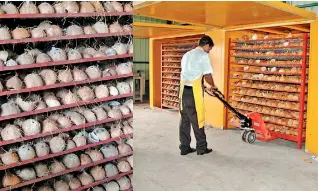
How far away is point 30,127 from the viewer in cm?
206

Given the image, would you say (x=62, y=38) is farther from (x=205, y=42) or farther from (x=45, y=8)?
(x=205, y=42)

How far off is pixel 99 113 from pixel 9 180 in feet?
2.45

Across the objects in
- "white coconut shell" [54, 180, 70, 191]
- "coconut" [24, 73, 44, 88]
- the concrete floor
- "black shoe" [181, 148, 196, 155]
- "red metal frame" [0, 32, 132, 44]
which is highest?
"red metal frame" [0, 32, 132, 44]

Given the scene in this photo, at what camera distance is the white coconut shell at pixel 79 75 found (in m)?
2.16

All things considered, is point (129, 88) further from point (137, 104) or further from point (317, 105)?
point (137, 104)

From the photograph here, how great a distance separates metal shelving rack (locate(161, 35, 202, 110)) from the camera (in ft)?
19.8

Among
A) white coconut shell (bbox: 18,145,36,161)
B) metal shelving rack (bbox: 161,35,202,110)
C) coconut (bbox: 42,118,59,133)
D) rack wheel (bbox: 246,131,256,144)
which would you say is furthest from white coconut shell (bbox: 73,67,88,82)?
metal shelving rack (bbox: 161,35,202,110)

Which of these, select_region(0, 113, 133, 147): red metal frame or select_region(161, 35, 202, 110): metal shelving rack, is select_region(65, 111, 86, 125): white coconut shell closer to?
select_region(0, 113, 133, 147): red metal frame

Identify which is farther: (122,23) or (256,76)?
(256,76)

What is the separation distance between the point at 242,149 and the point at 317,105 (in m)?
0.99

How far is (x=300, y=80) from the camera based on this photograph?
3734mm

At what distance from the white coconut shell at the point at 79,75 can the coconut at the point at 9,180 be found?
767 millimetres

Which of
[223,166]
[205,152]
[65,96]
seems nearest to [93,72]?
[65,96]

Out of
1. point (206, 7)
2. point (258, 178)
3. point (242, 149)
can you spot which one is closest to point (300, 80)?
point (242, 149)
